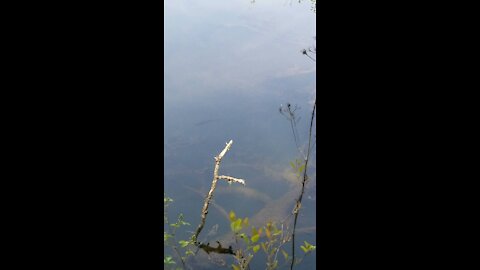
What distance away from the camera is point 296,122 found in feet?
→ 6.16

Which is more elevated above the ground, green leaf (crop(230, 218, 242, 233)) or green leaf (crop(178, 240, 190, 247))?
green leaf (crop(230, 218, 242, 233))

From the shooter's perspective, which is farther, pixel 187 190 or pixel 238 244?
pixel 187 190

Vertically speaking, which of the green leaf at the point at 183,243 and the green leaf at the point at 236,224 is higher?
the green leaf at the point at 236,224

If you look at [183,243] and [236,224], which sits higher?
[236,224]

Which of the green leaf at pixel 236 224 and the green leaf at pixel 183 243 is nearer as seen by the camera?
the green leaf at pixel 236 224

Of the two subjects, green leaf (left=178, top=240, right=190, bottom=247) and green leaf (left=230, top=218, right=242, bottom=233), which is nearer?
green leaf (left=230, top=218, right=242, bottom=233)

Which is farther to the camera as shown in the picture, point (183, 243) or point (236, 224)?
point (183, 243)
